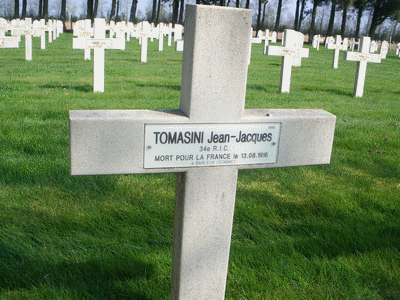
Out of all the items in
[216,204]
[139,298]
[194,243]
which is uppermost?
[216,204]

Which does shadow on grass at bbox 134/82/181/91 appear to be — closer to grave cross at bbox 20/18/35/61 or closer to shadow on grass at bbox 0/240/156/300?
grave cross at bbox 20/18/35/61

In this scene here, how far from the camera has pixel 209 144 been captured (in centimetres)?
165

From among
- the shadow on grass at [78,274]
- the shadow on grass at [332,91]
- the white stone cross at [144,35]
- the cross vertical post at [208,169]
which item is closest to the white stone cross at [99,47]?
the shadow on grass at [332,91]

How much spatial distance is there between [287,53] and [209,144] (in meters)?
7.79

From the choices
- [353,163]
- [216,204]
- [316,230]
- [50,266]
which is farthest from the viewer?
[353,163]

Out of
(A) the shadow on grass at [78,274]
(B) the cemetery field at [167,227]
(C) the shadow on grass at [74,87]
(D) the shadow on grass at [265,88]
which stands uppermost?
(D) the shadow on grass at [265,88]

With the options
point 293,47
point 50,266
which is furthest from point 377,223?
point 293,47

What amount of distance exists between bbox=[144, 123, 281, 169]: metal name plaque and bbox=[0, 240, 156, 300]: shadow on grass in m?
0.80

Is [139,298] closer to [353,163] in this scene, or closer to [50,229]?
[50,229]

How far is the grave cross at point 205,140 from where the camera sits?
1529mm

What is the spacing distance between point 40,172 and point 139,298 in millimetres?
1716

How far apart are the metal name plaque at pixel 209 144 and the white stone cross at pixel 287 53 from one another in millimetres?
7280

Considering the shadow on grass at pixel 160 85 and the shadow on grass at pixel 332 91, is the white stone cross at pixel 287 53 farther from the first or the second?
the shadow on grass at pixel 160 85

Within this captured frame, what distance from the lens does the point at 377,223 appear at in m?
2.80
